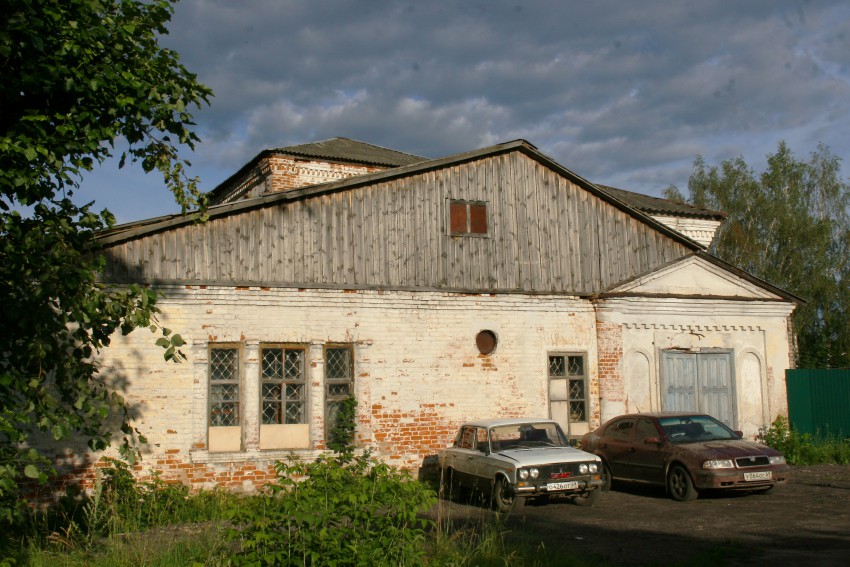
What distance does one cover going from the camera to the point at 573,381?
16.9 metres

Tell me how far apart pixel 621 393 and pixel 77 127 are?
11.9 metres

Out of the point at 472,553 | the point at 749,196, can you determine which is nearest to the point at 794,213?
the point at 749,196

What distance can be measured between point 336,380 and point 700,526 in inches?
265

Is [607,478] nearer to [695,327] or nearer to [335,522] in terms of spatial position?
[695,327]

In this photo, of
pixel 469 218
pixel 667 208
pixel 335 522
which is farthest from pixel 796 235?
pixel 335 522

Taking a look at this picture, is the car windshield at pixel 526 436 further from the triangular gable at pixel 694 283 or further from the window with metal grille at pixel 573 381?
the triangular gable at pixel 694 283

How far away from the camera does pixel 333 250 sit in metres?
15.2

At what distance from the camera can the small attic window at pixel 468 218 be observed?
16375mm

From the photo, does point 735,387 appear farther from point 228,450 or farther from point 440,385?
point 228,450

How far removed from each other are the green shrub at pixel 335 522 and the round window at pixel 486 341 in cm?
879

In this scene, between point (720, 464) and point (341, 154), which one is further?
point (341, 154)

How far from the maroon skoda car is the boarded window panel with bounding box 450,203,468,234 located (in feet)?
15.1

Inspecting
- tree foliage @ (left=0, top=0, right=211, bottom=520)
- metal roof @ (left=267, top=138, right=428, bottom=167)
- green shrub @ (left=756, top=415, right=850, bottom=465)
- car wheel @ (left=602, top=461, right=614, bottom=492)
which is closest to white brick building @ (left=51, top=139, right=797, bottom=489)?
green shrub @ (left=756, top=415, right=850, bottom=465)

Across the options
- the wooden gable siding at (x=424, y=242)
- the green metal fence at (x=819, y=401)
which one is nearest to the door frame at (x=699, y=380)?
the green metal fence at (x=819, y=401)
